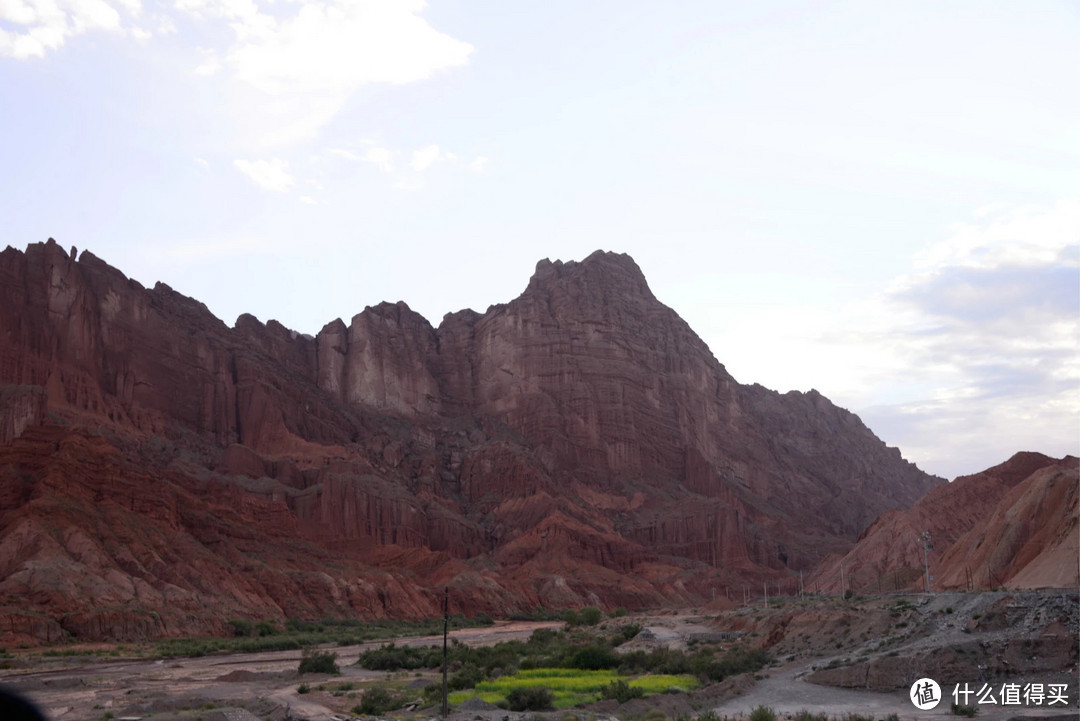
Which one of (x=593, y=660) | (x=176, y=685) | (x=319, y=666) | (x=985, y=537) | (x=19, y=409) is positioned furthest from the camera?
(x=19, y=409)

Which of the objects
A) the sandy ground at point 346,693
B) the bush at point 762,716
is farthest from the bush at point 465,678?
the bush at point 762,716

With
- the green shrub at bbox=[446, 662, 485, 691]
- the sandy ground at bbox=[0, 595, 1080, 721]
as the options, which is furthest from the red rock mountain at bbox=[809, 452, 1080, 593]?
the green shrub at bbox=[446, 662, 485, 691]

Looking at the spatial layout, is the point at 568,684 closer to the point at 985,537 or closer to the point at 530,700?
the point at 530,700

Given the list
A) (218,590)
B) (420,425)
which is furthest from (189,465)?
(420,425)

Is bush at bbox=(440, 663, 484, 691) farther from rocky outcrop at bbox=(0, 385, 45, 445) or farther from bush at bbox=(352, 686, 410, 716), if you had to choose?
rocky outcrop at bbox=(0, 385, 45, 445)

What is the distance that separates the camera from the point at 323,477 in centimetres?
14375

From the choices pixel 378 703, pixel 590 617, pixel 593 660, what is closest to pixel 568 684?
pixel 378 703

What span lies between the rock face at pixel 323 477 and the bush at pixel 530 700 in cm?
4810

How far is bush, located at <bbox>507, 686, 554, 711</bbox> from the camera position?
3584 cm

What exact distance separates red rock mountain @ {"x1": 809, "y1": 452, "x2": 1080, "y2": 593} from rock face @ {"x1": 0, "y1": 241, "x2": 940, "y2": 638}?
34297mm

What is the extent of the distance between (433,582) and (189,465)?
113ft

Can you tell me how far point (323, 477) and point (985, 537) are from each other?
93707 mm

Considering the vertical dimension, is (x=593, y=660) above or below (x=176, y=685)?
below

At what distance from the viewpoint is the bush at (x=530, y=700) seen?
35844 mm
